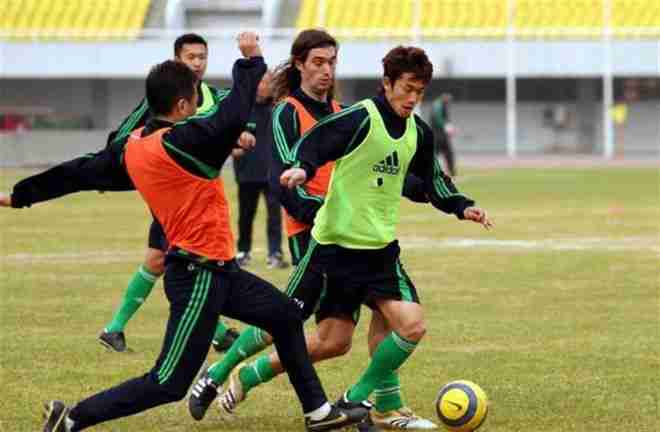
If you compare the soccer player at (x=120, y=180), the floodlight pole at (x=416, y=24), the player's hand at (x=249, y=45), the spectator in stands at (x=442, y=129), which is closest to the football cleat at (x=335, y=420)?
the soccer player at (x=120, y=180)

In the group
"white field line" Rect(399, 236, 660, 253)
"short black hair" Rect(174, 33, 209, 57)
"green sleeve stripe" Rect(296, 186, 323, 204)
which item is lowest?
"white field line" Rect(399, 236, 660, 253)

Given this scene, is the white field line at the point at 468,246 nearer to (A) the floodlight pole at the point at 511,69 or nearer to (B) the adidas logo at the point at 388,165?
(B) the adidas logo at the point at 388,165

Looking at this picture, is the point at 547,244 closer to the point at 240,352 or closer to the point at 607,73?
the point at 240,352

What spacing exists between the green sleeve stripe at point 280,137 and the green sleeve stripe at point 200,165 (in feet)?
4.04

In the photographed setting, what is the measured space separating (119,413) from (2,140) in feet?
104

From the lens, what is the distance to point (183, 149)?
6.38 m

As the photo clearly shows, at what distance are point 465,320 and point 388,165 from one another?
4.54 meters

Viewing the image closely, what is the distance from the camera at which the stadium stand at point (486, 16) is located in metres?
46.8

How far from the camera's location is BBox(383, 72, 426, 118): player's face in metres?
7.00

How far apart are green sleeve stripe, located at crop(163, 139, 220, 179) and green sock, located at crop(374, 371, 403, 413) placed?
1.60 meters

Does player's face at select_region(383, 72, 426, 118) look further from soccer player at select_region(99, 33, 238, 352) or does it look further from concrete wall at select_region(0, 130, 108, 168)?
concrete wall at select_region(0, 130, 108, 168)

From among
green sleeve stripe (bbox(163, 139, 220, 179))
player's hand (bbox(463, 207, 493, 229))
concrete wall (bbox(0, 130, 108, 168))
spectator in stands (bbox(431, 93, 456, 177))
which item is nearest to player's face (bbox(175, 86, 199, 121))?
green sleeve stripe (bbox(163, 139, 220, 179))

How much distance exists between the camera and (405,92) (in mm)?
7008

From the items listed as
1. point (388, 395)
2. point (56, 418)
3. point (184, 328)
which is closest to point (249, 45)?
point (184, 328)
